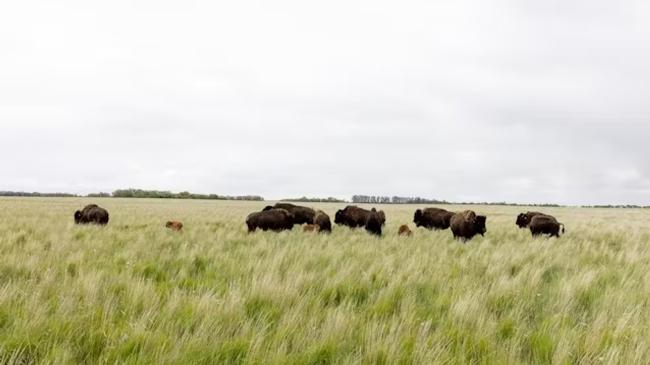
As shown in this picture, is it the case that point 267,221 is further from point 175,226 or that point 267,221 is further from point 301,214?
point 301,214

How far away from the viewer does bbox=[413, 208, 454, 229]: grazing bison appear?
20.4 meters

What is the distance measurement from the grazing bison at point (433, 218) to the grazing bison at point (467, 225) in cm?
435

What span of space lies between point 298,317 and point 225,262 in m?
4.14

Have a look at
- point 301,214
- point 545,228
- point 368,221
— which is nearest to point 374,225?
point 368,221

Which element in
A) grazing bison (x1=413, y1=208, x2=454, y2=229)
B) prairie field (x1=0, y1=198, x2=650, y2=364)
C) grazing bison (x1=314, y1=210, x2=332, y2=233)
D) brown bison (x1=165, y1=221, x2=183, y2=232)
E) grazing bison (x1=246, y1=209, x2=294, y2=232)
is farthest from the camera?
grazing bison (x1=413, y1=208, x2=454, y2=229)

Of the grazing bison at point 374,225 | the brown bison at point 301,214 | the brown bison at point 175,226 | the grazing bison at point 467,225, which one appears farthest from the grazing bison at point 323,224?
the brown bison at point 175,226

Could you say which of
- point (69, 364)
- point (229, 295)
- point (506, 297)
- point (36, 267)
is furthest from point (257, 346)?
point (36, 267)

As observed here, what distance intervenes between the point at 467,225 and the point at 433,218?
5.70m

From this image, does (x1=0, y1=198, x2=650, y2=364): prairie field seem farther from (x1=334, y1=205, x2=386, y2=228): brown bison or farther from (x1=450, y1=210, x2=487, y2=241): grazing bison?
(x1=334, y1=205, x2=386, y2=228): brown bison

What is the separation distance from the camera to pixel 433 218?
2100 cm

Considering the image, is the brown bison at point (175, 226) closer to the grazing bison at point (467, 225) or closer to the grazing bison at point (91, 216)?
the grazing bison at point (91, 216)

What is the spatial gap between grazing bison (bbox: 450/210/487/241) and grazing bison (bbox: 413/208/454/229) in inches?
171

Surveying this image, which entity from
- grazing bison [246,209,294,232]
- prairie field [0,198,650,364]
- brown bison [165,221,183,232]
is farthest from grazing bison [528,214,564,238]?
brown bison [165,221,183,232]

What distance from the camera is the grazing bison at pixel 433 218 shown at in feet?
66.9
